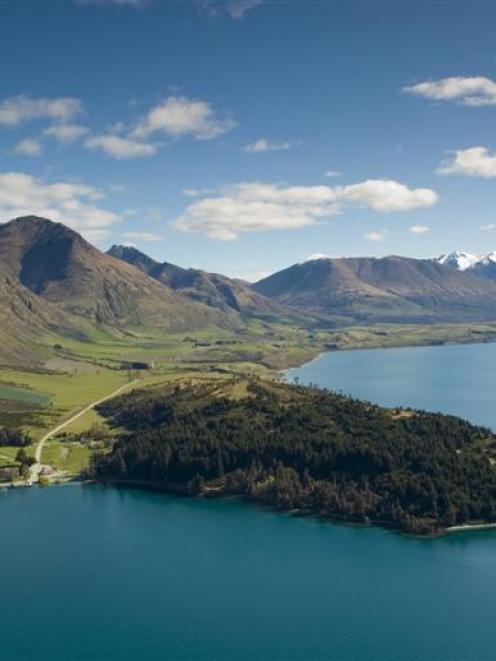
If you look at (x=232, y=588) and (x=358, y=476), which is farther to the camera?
(x=358, y=476)

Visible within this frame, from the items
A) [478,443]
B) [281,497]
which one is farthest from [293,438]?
[478,443]

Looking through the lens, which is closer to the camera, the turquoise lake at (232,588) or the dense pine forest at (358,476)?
the turquoise lake at (232,588)

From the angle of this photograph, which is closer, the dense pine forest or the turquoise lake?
the turquoise lake

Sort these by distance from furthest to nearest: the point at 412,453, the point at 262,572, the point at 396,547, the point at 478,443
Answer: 1. the point at 478,443
2. the point at 412,453
3. the point at 396,547
4. the point at 262,572

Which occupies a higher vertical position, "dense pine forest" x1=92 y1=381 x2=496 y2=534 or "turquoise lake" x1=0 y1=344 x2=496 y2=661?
"dense pine forest" x1=92 y1=381 x2=496 y2=534

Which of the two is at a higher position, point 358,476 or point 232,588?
point 358,476

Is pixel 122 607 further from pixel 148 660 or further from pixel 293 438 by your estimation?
pixel 293 438

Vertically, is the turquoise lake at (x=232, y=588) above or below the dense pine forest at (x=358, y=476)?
below

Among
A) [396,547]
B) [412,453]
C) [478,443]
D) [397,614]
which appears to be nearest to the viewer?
[397,614]
